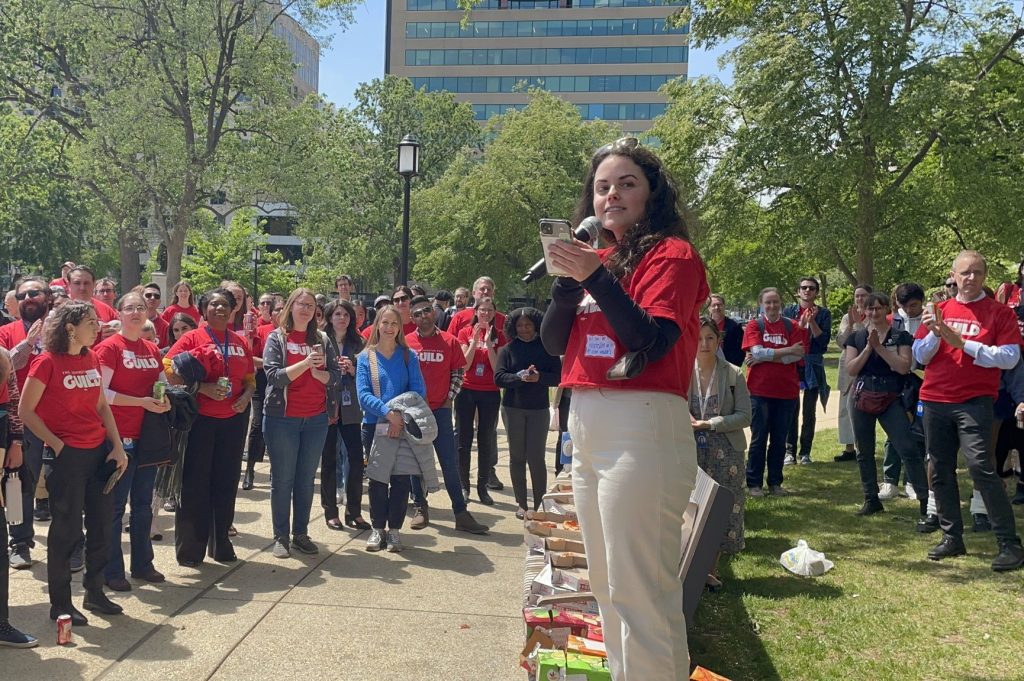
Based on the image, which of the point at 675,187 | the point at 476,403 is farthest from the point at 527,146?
the point at 675,187

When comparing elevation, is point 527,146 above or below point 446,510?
above

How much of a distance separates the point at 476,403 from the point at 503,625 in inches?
162

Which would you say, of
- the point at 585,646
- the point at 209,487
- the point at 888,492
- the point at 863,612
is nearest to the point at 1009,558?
the point at 863,612

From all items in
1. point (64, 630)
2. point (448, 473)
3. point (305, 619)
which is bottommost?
point (305, 619)

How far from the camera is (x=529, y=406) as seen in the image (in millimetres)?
8133

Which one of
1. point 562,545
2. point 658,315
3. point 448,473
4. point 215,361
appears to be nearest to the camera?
point 658,315

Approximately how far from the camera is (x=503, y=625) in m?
5.27

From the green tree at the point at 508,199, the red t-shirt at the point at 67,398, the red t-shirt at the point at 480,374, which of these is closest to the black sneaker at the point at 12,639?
the red t-shirt at the point at 67,398

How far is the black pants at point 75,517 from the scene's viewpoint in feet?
16.3

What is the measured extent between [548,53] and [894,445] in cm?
8679

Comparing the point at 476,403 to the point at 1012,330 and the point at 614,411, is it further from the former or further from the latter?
Result: the point at 614,411

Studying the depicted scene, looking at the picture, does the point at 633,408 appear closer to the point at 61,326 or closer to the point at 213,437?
the point at 61,326

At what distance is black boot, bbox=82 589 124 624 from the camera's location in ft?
17.2

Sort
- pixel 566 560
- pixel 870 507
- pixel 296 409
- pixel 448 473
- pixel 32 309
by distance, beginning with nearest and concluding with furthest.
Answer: pixel 566 560
pixel 32 309
pixel 296 409
pixel 448 473
pixel 870 507
